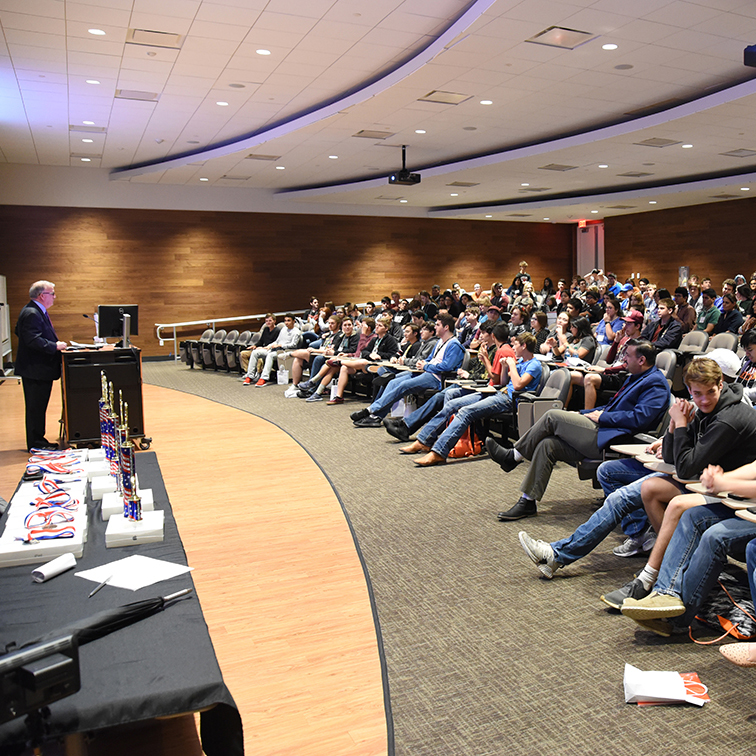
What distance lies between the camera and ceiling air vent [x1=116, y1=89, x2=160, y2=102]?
8977 millimetres

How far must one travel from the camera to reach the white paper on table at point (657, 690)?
8.30 feet

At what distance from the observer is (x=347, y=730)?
7.89 ft

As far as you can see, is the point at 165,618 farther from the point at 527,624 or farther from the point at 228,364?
the point at 228,364

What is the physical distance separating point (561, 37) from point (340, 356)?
5178mm

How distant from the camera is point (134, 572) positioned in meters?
2.21

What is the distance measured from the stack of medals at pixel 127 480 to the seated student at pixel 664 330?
7077 millimetres

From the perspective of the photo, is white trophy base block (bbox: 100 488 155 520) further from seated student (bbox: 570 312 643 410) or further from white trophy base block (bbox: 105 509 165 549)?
seated student (bbox: 570 312 643 410)

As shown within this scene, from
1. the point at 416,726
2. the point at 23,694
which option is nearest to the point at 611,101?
the point at 416,726

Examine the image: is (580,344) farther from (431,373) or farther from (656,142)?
(656,142)

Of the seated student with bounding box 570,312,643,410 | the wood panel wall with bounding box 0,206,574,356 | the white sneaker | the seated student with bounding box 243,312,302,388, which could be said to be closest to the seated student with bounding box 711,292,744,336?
the seated student with bounding box 570,312,643,410

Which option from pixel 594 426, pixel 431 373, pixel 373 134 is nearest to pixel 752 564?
pixel 594 426

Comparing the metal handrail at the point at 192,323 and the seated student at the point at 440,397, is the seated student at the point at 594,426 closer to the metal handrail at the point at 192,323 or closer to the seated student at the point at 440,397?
the seated student at the point at 440,397

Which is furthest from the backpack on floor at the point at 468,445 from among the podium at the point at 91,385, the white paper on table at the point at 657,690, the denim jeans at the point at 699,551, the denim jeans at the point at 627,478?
the white paper on table at the point at 657,690

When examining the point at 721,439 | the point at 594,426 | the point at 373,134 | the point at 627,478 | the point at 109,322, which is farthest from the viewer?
the point at 373,134
